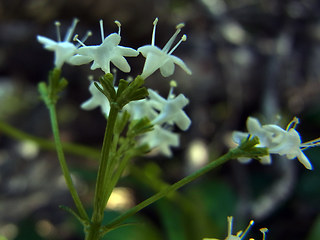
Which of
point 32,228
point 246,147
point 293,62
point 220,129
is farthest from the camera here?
point 293,62

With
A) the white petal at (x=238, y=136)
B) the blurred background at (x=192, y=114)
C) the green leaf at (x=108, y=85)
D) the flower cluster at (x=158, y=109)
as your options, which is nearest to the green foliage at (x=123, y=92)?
the green leaf at (x=108, y=85)

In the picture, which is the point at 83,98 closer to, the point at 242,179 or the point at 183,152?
the point at 183,152

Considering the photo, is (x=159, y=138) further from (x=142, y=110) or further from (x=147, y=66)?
(x=147, y=66)

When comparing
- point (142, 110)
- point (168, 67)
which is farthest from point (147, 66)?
point (142, 110)

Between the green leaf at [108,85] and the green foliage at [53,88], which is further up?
the green foliage at [53,88]

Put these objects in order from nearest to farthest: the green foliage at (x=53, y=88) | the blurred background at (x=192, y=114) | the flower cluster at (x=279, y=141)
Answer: the flower cluster at (x=279, y=141) → the green foliage at (x=53, y=88) → the blurred background at (x=192, y=114)

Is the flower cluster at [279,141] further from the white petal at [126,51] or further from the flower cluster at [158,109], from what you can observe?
the white petal at [126,51]

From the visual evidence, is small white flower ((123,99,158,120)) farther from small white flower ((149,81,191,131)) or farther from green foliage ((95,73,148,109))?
green foliage ((95,73,148,109))

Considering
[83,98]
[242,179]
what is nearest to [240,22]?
[83,98]
